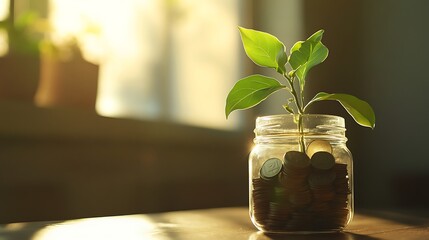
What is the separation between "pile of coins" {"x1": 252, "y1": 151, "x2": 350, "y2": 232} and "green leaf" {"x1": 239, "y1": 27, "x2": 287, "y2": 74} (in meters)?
0.13

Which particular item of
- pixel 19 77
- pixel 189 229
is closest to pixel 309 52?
pixel 189 229

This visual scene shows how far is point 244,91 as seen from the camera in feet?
2.83

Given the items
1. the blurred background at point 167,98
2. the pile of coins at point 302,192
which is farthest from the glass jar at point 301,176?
the blurred background at point 167,98

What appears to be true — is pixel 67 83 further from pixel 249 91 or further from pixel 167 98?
pixel 249 91

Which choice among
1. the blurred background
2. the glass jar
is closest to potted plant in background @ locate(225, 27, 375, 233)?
the glass jar

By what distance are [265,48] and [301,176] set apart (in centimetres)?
19

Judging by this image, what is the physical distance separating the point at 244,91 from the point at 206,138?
3.28 feet

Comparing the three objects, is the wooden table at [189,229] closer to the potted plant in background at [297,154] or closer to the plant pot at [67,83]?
the potted plant in background at [297,154]

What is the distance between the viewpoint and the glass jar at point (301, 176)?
2.66 feet

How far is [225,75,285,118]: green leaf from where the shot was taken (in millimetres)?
858

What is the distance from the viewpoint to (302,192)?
0.81m

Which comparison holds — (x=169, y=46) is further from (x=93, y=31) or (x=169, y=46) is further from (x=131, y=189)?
(x=131, y=189)

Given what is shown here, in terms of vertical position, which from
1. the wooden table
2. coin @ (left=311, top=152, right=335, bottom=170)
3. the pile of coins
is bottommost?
the wooden table

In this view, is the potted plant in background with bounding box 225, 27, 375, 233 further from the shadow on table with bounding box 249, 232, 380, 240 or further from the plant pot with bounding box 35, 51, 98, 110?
the plant pot with bounding box 35, 51, 98, 110
